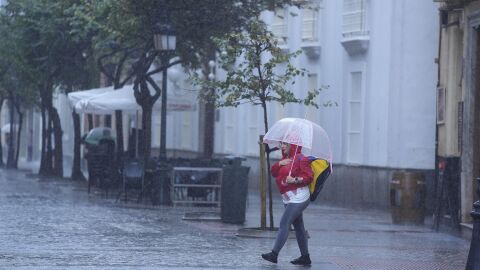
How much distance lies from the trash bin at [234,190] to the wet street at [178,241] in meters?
0.25

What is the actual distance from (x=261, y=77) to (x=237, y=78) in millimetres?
418

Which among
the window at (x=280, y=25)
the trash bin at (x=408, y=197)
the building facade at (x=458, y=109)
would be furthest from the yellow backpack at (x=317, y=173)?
the window at (x=280, y=25)

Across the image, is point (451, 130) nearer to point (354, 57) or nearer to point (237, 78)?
point (237, 78)

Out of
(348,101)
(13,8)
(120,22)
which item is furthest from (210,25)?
(13,8)

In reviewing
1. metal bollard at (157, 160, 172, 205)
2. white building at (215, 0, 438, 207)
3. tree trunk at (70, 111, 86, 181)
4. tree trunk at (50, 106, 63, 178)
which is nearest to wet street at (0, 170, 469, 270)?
metal bollard at (157, 160, 172, 205)

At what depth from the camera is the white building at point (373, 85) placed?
93.5ft

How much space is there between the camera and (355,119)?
31.3 m

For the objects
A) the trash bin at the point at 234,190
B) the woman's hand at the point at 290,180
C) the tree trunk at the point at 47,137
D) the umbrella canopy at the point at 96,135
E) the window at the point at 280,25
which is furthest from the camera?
the tree trunk at the point at 47,137

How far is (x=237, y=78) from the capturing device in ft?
68.6

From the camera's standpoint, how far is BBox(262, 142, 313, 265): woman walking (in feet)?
50.8

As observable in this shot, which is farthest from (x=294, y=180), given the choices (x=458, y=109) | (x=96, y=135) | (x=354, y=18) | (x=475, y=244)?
(x=96, y=135)

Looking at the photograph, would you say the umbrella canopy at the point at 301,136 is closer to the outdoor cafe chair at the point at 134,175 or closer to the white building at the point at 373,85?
the white building at the point at 373,85

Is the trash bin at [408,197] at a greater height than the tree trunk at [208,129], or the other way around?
the tree trunk at [208,129]

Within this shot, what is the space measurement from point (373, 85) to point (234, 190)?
320 inches
